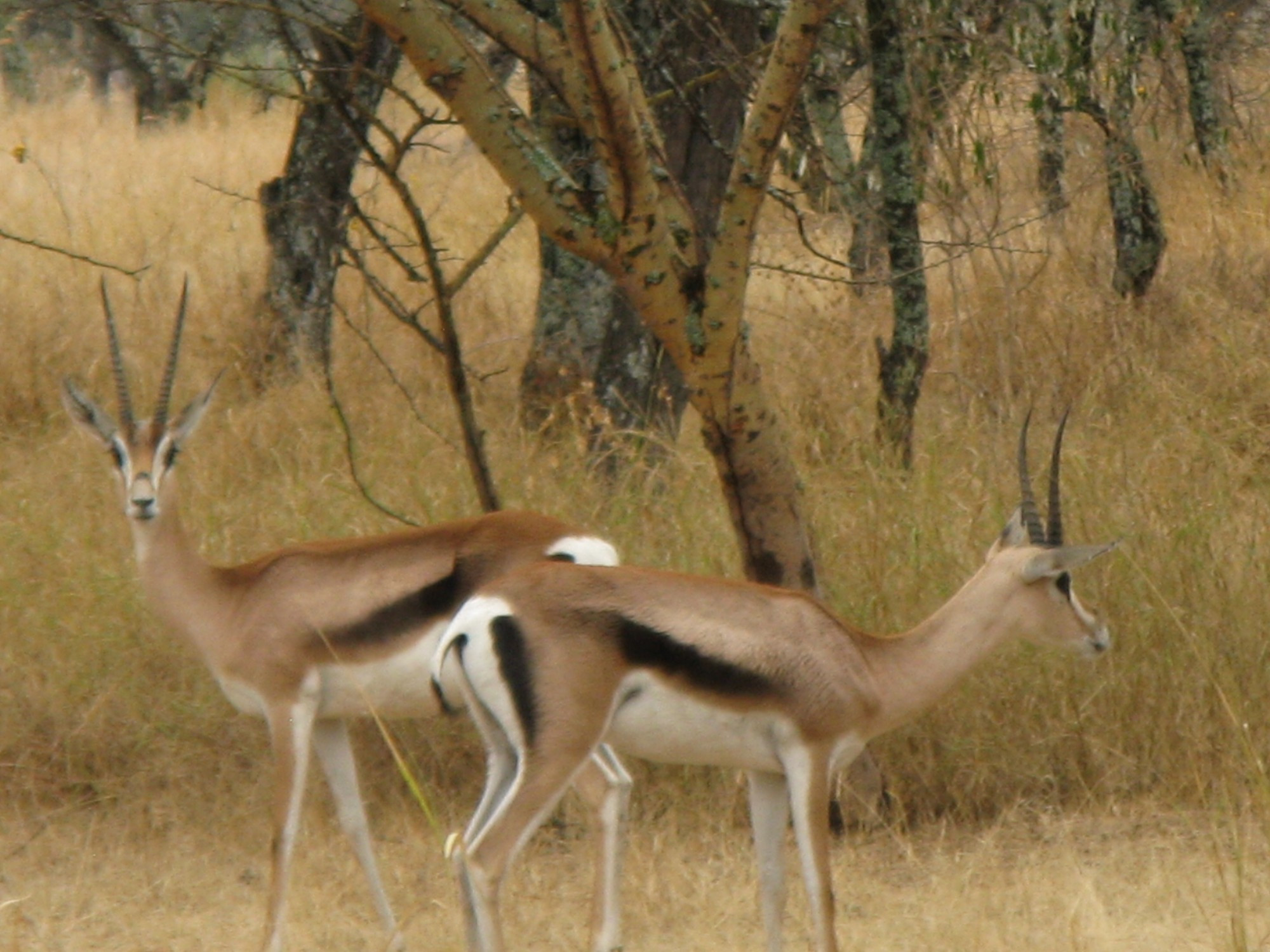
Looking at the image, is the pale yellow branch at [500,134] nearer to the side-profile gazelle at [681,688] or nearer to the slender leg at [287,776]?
the side-profile gazelle at [681,688]

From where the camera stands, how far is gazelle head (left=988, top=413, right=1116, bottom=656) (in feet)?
12.6

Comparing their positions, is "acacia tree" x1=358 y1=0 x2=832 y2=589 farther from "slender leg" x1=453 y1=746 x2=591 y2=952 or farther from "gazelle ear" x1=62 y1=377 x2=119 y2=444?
"slender leg" x1=453 y1=746 x2=591 y2=952

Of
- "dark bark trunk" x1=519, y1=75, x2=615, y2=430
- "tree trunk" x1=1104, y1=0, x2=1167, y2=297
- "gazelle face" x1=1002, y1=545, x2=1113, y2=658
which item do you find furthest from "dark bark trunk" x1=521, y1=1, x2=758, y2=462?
"tree trunk" x1=1104, y1=0, x2=1167, y2=297

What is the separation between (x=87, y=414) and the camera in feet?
14.6

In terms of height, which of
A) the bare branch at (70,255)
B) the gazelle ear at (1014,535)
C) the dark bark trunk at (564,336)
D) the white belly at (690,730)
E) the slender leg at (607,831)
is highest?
the bare branch at (70,255)

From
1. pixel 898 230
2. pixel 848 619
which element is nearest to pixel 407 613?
pixel 848 619

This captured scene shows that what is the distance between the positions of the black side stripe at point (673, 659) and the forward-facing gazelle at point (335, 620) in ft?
1.89

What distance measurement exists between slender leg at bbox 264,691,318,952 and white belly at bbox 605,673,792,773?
2.59ft

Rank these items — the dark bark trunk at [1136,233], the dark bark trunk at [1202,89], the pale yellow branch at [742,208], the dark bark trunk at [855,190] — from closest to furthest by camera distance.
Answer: the pale yellow branch at [742,208] < the dark bark trunk at [855,190] < the dark bark trunk at [1136,233] < the dark bark trunk at [1202,89]

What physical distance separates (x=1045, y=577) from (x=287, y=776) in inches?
66.1

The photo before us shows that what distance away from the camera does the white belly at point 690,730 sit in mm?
3490

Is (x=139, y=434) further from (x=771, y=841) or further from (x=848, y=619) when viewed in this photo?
(x=848, y=619)

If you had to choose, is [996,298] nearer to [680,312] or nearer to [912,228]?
[912,228]

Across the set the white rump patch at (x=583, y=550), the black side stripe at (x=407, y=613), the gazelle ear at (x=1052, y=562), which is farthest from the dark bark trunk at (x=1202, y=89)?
the black side stripe at (x=407, y=613)
